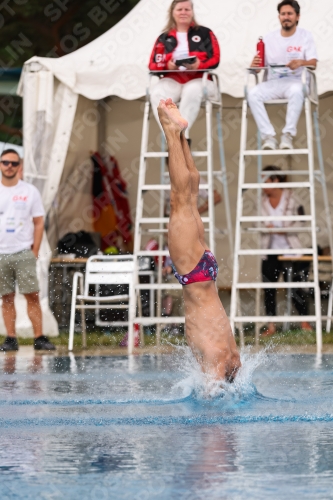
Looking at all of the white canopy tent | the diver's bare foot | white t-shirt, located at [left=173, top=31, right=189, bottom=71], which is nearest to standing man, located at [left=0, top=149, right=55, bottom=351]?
the white canopy tent

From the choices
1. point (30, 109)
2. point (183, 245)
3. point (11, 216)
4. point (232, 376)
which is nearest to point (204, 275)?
point (183, 245)

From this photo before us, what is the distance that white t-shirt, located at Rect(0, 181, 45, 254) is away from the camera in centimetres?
1114

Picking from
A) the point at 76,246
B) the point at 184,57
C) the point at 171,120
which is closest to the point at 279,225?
the point at 76,246

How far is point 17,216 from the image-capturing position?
36.6ft

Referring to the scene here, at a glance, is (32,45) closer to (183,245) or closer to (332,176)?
(332,176)

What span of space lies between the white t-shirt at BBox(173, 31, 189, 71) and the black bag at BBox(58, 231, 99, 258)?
3309 mm

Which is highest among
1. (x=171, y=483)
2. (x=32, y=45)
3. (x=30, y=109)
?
(x=32, y=45)

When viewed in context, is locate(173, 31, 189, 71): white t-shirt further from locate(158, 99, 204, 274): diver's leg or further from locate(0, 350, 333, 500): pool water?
locate(158, 99, 204, 274): diver's leg

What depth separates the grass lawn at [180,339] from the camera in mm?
11391

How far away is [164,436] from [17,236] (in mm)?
6614

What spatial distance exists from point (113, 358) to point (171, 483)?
6324 millimetres

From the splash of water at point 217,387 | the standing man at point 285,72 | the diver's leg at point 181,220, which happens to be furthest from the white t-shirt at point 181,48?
the splash of water at point 217,387

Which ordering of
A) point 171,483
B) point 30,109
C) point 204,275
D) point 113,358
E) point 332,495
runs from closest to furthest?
point 332,495, point 171,483, point 204,275, point 113,358, point 30,109

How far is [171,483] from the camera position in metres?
3.69
